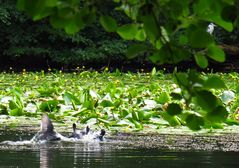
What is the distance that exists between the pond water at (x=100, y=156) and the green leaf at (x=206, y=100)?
2248 mm

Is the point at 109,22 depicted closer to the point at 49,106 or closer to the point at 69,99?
the point at 49,106

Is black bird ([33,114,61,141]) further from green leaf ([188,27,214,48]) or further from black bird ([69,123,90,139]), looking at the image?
green leaf ([188,27,214,48])

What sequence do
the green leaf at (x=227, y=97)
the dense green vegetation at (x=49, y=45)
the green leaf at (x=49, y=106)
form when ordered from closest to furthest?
the green leaf at (x=49, y=106) → the green leaf at (x=227, y=97) → the dense green vegetation at (x=49, y=45)

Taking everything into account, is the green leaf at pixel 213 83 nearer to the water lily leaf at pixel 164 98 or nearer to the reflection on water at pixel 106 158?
the reflection on water at pixel 106 158

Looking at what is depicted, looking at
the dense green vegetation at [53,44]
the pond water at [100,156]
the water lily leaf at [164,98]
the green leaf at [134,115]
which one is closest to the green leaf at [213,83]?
the pond water at [100,156]

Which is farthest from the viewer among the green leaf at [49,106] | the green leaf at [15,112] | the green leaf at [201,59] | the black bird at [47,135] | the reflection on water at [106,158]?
the green leaf at [49,106]

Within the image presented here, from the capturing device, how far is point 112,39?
19.0 meters

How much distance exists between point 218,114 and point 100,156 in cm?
265

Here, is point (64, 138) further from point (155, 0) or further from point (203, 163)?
point (155, 0)

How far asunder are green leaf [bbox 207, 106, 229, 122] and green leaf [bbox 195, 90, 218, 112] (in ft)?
0.05

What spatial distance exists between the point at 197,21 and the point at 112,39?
58.2 feet

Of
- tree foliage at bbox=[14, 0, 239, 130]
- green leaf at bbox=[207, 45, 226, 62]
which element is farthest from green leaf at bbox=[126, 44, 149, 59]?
green leaf at bbox=[207, 45, 226, 62]

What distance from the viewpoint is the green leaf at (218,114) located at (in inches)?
52.2

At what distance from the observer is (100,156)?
155 inches
